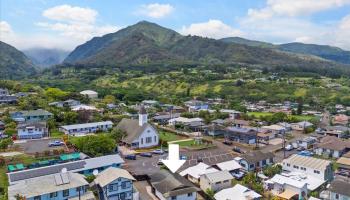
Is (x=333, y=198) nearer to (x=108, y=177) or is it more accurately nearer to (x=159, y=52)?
(x=108, y=177)

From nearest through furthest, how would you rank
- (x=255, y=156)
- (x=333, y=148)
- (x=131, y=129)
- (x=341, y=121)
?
(x=255, y=156), (x=333, y=148), (x=131, y=129), (x=341, y=121)

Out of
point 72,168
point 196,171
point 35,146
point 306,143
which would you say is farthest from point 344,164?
point 35,146

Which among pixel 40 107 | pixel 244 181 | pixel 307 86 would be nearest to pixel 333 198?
pixel 244 181

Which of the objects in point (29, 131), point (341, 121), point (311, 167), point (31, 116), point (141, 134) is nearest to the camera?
point (311, 167)

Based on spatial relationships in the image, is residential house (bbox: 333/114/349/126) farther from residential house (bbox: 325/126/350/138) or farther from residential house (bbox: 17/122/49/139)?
residential house (bbox: 17/122/49/139)

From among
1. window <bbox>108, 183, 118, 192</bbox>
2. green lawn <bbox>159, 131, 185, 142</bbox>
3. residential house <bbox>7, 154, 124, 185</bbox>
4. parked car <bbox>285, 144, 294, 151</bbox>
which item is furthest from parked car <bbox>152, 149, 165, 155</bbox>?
parked car <bbox>285, 144, 294, 151</bbox>

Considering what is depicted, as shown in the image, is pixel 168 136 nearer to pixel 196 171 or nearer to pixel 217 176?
pixel 196 171
